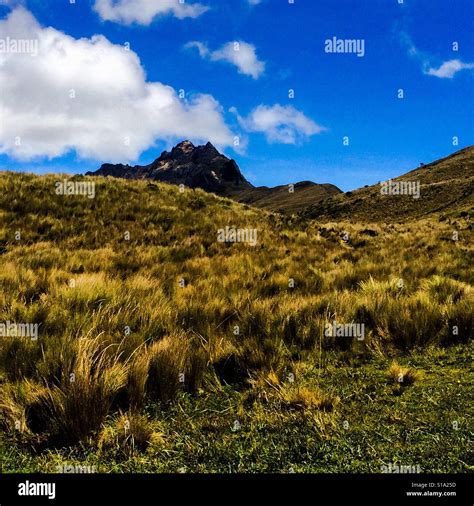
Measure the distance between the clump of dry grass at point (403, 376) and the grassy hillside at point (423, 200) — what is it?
37110 millimetres

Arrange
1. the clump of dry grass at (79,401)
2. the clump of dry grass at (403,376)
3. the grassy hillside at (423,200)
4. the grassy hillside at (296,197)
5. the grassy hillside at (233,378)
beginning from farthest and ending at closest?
the grassy hillside at (296,197), the grassy hillside at (423,200), the clump of dry grass at (403,376), the clump of dry grass at (79,401), the grassy hillside at (233,378)

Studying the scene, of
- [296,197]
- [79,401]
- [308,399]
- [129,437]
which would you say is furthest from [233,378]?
[296,197]

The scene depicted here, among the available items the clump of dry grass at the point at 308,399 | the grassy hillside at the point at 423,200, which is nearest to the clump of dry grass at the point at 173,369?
the clump of dry grass at the point at 308,399

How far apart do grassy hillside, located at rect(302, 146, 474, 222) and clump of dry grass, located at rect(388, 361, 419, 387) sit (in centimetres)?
3711

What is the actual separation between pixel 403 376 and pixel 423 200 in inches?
2092

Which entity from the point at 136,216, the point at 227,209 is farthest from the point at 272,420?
the point at 227,209

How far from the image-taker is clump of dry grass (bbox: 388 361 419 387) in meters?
3.73

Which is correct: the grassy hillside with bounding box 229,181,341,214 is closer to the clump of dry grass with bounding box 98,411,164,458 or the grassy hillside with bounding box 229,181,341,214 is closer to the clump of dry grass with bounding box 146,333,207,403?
Answer: the clump of dry grass with bounding box 146,333,207,403

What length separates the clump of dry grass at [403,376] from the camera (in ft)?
12.3

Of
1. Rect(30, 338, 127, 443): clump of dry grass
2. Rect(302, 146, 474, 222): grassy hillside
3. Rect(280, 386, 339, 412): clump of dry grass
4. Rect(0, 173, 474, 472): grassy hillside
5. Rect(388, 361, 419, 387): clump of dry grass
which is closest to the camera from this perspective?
Rect(0, 173, 474, 472): grassy hillside

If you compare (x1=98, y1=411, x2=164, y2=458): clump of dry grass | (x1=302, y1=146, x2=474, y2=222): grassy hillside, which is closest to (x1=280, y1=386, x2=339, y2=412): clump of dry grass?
(x1=98, y1=411, x2=164, y2=458): clump of dry grass

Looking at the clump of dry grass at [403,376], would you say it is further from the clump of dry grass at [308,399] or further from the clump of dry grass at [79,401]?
the clump of dry grass at [79,401]

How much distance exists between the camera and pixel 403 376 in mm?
3750
